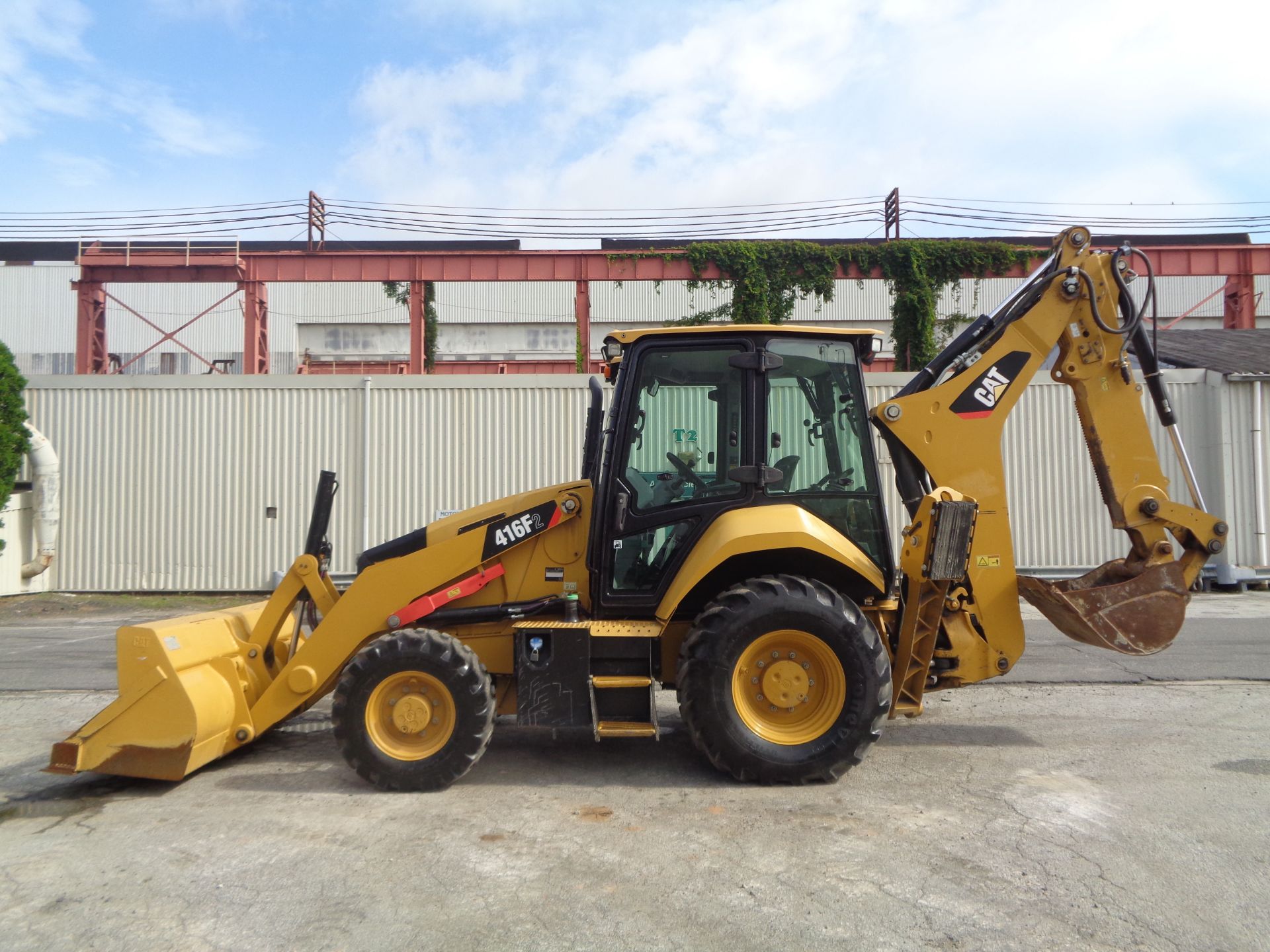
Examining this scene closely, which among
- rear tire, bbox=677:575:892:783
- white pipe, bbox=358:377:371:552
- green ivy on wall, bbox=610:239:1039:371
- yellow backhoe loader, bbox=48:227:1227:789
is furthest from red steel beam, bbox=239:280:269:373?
rear tire, bbox=677:575:892:783

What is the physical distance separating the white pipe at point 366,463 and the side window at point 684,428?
997 centimetres

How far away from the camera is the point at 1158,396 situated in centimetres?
557

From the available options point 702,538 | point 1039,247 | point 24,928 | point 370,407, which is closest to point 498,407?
point 370,407

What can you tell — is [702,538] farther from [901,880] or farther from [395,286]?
[395,286]

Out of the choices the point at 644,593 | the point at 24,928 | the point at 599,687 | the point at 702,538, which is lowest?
the point at 24,928

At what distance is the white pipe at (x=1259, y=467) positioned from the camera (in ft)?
44.4

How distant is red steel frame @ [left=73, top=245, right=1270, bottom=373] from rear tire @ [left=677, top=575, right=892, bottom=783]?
16.2m

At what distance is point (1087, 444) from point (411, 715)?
4.16 meters

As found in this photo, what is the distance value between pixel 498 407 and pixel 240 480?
13.9 feet

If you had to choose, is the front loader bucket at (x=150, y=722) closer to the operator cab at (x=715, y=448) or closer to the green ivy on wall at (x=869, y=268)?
the operator cab at (x=715, y=448)

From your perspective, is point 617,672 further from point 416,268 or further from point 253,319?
point 253,319

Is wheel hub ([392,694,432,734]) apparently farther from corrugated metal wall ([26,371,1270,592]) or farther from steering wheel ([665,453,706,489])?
corrugated metal wall ([26,371,1270,592])

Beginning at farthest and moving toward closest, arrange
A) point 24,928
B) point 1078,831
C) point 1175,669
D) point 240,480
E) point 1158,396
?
point 240,480 < point 1175,669 < point 1158,396 < point 1078,831 < point 24,928

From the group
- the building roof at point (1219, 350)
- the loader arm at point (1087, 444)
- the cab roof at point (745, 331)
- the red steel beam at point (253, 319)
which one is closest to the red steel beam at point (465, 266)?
the red steel beam at point (253, 319)
